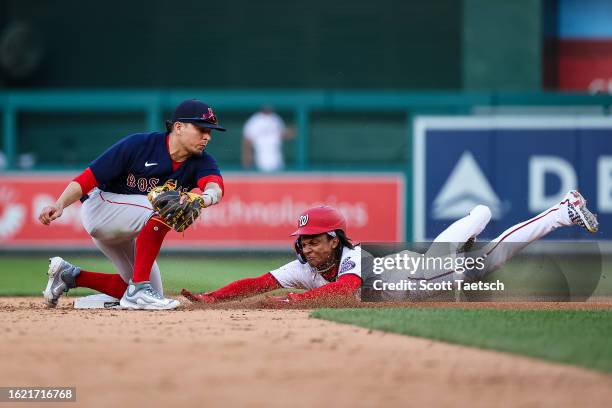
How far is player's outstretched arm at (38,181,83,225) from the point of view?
6125 millimetres

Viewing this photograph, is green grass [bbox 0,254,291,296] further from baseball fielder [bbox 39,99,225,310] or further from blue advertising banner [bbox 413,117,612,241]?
blue advertising banner [bbox 413,117,612,241]

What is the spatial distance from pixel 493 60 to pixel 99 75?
17.5 ft

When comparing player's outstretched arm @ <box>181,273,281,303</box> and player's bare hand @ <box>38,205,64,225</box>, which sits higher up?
player's bare hand @ <box>38,205,64,225</box>

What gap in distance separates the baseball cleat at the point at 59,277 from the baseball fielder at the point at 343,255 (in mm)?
697

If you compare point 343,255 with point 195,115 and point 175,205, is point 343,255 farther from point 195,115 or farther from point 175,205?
point 195,115

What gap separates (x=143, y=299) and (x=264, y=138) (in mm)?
8358

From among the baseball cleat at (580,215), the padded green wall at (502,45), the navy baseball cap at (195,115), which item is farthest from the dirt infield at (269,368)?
the padded green wall at (502,45)

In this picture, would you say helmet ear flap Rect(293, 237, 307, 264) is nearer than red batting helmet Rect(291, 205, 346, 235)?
No

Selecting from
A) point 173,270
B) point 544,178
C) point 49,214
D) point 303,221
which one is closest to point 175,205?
point 49,214

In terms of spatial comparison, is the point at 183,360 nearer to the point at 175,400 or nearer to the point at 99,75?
the point at 175,400

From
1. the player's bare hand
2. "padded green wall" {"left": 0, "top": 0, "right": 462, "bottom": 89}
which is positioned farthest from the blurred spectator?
Result: the player's bare hand

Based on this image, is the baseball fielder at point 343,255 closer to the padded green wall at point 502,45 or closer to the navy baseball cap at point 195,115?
the navy baseball cap at point 195,115

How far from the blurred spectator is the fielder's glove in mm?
8326

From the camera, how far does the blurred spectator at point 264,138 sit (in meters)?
14.6
